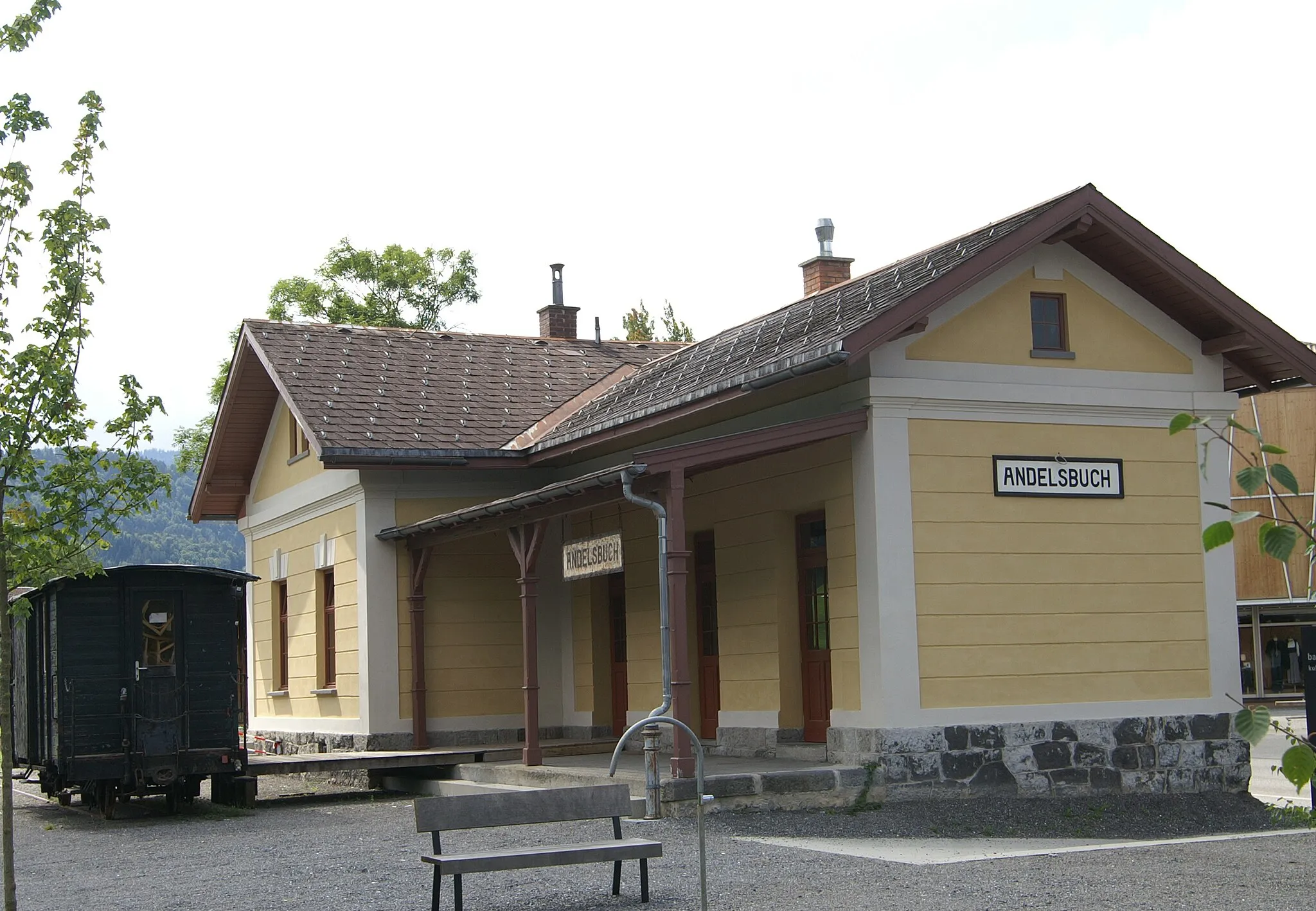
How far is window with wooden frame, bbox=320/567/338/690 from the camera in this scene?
19.0 m

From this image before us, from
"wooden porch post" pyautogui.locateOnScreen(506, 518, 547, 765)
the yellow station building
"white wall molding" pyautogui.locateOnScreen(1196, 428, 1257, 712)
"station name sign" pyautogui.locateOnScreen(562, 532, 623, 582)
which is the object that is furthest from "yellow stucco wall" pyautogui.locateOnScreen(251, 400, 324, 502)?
"white wall molding" pyautogui.locateOnScreen(1196, 428, 1257, 712)

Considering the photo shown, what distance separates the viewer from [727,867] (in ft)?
30.3

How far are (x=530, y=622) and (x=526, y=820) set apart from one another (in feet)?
19.8

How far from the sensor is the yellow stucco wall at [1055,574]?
40.8 ft

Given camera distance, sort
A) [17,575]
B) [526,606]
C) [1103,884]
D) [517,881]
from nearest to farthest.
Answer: [17,575]
[1103,884]
[517,881]
[526,606]

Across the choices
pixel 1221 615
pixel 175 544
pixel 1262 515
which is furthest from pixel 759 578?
pixel 175 544

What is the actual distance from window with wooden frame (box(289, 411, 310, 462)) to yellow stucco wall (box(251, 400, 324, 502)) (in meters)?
0.04

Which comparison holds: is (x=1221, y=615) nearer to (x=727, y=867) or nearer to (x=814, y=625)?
(x=814, y=625)

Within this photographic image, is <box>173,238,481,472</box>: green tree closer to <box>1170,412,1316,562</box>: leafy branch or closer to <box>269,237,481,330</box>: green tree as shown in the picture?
<box>269,237,481,330</box>: green tree

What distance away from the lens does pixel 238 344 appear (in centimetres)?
1955

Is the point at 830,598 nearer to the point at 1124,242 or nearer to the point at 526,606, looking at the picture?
the point at 526,606

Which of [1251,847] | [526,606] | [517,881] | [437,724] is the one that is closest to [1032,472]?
[1251,847]

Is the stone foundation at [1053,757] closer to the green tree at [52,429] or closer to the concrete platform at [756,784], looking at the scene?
the concrete platform at [756,784]

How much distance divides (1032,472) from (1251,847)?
382cm
